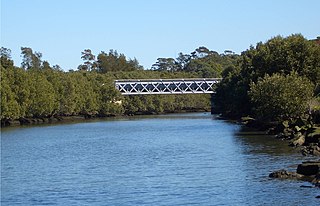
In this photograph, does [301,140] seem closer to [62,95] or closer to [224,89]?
[224,89]

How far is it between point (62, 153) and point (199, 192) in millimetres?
25313

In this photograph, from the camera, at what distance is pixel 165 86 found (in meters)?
176

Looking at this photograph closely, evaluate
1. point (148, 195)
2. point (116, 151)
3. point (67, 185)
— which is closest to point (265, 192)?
point (148, 195)

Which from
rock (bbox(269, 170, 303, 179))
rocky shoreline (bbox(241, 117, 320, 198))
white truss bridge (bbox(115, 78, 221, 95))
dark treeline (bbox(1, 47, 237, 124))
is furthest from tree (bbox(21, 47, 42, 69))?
rock (bbox(269, 170, 303, 179))

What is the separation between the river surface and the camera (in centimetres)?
3328

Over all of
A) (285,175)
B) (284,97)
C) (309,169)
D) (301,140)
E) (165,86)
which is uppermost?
(165,86)

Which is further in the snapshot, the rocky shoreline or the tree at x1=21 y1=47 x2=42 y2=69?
the tree at x1=21 y1=47 x2=42 y2=69

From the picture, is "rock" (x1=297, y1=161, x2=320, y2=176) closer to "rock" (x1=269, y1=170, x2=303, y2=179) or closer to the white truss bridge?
"rock" (x1=269, y1=170, x2=303, y2=179)

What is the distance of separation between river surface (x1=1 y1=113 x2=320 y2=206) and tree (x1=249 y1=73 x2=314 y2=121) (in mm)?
7005

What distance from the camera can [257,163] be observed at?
45688 mm

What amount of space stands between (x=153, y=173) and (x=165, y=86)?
440 feet

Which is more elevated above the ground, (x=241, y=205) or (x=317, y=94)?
(x=317, y=94)

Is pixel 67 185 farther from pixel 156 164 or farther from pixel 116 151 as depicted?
pixel 116 151

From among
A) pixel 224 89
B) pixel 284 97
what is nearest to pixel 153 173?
pixel 284 97
